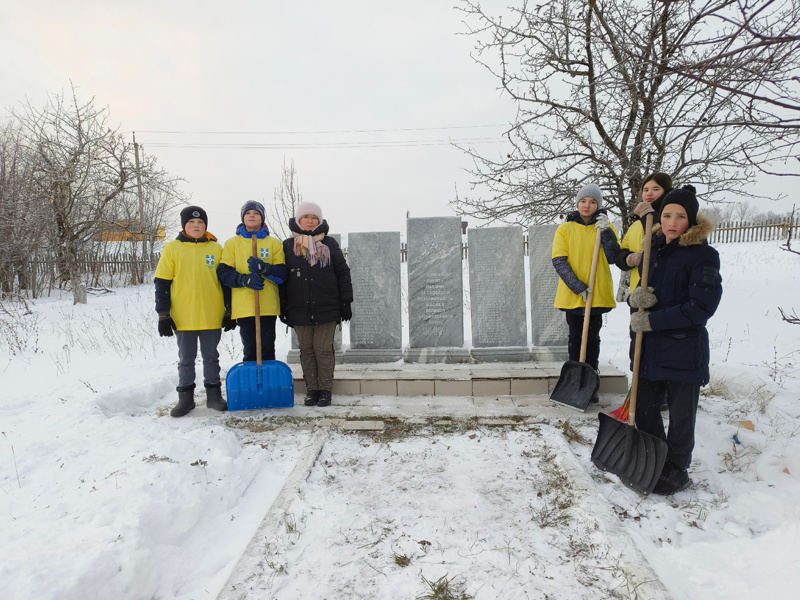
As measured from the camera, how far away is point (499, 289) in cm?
557

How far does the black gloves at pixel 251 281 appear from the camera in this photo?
4.14 meters

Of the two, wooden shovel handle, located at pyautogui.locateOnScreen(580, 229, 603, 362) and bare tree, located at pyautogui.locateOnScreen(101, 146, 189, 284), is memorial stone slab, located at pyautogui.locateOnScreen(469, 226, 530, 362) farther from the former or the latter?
bare tree, located at pyautogui.locateOnScreen(101, 146, 189, 284)

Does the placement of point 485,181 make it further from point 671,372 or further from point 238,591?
point 238,591

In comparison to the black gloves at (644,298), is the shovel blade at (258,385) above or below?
below

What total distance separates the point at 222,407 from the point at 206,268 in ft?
4.54

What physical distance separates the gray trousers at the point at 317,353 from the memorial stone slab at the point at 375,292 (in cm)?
111

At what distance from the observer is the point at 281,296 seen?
14.8 feet

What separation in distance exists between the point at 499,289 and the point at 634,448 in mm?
2859

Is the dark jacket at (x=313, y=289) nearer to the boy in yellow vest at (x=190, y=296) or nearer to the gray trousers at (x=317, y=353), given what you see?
the gray trousers at (x=317, y=353)

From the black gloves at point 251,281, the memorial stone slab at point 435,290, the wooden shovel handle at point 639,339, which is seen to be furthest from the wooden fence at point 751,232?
the black gloves at point 251,281

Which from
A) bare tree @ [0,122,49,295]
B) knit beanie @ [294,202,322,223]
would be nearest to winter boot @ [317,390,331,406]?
knit beanie @ [294,202,322,223]

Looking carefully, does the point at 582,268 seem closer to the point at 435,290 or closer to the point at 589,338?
the point at 589,338

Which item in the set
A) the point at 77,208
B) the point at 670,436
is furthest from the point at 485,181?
the point at 77,208

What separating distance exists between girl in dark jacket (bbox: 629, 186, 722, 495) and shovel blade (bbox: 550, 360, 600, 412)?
114 cm
